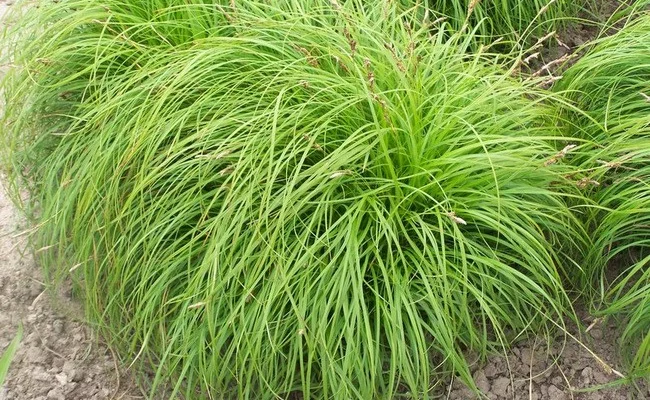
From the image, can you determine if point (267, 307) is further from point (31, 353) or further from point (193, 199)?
point (31, 353)

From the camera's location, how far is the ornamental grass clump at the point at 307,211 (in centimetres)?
202

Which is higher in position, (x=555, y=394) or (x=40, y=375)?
(x=40, y=375)

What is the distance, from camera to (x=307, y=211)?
2156mm

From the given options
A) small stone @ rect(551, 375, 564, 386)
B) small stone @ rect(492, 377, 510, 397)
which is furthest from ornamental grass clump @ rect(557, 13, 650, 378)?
small stone @ rect(492, 377, 510, 397)

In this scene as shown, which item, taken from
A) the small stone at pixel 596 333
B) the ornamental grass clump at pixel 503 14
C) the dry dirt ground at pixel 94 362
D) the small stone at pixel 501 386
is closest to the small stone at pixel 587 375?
the dry dirt ground at pixel 94 362

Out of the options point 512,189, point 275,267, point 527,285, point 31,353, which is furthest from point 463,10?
point 31,353

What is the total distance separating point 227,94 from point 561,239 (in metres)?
1.16

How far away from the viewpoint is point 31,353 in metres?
2.50

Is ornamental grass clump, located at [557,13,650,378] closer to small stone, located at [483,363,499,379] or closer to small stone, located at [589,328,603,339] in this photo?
small stone, located at [589,328,603,339]

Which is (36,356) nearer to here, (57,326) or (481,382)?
(57,326)

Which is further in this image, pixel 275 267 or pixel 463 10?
pixel 463 10

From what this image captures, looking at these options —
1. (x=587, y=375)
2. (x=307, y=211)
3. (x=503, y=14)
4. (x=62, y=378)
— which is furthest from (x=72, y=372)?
(x=503, y=14)

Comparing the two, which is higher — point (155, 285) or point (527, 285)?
point (155, 285)

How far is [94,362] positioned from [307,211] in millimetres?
930
